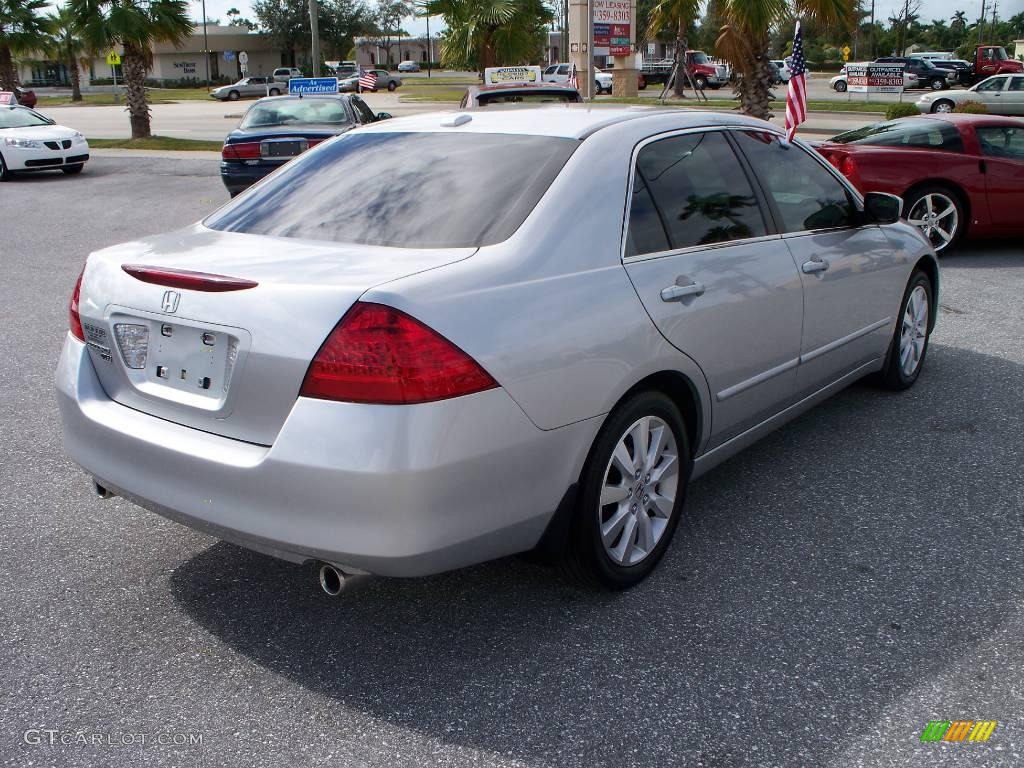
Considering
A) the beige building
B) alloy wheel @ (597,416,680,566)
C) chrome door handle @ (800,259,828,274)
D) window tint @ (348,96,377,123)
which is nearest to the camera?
alloy wheel @ (597,416,680,566)

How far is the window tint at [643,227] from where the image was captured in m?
3.46

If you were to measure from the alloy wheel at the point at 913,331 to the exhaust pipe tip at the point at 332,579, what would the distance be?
370 cm

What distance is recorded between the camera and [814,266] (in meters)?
4.33

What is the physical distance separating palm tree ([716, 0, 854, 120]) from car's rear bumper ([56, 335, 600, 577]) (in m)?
14.5

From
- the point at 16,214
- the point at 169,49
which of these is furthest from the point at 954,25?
the point at 16,214

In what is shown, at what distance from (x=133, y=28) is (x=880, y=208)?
902 inches

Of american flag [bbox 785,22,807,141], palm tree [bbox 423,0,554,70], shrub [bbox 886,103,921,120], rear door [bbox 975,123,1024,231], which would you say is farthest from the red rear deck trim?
palm tree [bbox 423,0,554,70]

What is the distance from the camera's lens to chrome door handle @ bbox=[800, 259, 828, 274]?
4.28 metres

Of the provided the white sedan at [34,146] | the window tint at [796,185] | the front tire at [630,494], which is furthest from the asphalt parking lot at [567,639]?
the white sedan at [34,146]

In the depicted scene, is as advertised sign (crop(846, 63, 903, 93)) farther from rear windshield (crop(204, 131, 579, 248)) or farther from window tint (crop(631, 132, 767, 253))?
rear windshield (crop(204, 131, 579, 248))

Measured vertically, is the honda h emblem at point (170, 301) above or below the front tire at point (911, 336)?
above

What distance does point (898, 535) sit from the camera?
395cm

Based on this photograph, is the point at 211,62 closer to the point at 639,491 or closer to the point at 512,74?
the point at 512,74

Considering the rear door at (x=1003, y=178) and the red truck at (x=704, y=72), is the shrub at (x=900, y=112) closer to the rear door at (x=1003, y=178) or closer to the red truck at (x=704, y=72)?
the rear door at (x=1003, y=178)
